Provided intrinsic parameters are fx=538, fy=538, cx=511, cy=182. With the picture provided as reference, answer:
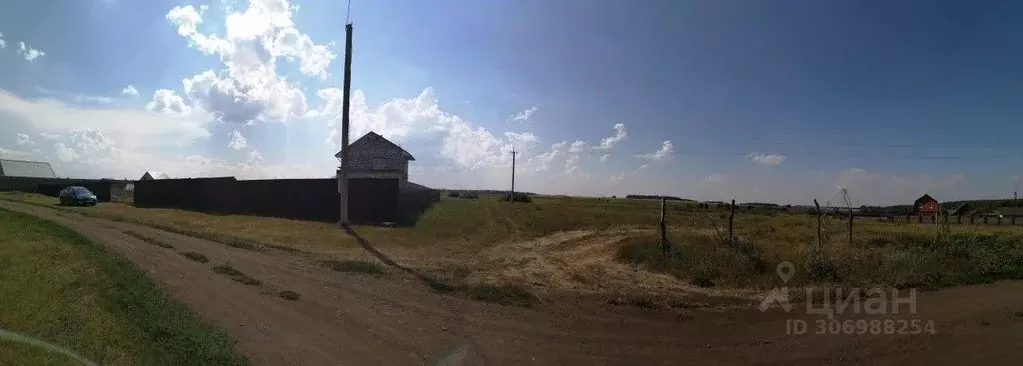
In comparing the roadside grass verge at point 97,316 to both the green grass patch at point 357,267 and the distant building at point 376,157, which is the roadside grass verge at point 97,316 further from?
the distant building at point 376,157

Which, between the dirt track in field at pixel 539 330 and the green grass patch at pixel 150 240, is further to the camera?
the green grass patch at pixel 150 240

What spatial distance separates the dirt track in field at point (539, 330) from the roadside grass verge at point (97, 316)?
399mm

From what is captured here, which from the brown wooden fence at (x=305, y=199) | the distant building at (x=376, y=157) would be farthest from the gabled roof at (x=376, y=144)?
the brown wooden fence at (x=305, y=199)

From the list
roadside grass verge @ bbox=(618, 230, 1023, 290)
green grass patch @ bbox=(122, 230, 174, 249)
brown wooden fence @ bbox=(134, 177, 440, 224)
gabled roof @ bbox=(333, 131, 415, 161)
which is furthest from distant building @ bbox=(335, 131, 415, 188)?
roadside grass verge @ bbox=(618, 230, 1023, 290)

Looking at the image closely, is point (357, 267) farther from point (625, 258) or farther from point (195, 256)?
point (625, 258)

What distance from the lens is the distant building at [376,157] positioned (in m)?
39.8

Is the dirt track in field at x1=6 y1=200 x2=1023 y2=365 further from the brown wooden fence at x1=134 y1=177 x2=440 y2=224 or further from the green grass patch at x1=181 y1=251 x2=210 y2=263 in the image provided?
the brown wooden fence at x1=134 y1=177 x2=440 y2=224

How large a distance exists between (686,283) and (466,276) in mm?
4633

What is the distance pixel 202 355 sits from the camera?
5281 millimetres

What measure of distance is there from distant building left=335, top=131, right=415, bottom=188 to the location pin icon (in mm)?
31266

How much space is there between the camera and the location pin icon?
1126 centimetres

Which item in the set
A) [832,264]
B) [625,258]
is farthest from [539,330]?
[625,258]

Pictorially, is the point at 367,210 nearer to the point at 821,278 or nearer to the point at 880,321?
the point at 821,278

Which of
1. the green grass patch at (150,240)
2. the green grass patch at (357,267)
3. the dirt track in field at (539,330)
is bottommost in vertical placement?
the dirt track in field at (539,330)
